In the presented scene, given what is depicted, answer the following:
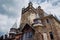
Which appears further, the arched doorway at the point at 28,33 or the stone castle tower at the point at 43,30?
the arched doorway at the point at 28,33

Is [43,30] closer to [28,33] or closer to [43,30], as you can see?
[43,30]

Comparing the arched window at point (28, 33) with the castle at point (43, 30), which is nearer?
the castle at point (43, 30)

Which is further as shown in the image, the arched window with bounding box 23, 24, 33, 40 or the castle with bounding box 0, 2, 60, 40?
the arched window with bounding box 23, 24, 33, 40

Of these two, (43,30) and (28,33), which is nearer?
(43,30)

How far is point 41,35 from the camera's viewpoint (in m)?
25.5

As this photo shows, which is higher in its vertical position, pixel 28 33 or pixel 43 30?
pixel 43 30

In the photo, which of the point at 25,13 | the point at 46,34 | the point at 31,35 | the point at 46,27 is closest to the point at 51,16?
the point at 46,27

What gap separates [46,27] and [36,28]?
272cm

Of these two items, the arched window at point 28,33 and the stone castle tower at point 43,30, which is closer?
the stone castle tower at point 43,30

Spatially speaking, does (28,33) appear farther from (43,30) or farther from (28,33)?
(43,30)

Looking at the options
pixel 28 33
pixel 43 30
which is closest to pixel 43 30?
pixel 43 30

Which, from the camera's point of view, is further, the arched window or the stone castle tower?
the arched window

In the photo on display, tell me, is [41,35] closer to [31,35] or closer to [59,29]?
[31,35]

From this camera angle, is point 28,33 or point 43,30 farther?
point 28,33
